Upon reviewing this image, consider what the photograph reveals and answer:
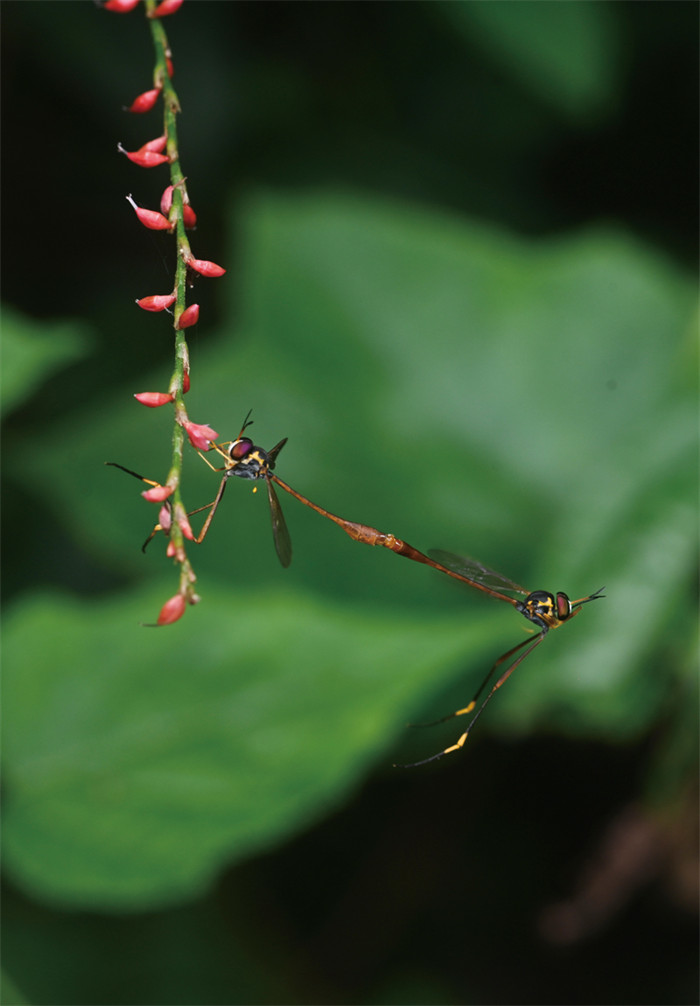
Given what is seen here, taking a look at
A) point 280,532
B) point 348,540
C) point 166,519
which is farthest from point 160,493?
point 348,540

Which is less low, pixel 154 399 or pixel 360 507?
pixel 360 507

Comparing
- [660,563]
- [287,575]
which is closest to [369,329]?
[287,575]

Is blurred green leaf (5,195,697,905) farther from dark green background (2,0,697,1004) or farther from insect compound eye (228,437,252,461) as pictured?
insect compound eye (228,437,252,461)

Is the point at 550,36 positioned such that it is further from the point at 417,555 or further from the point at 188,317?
the point at 188,317

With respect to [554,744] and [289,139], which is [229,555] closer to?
[554,744]

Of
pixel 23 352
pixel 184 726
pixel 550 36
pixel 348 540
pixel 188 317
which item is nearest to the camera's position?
pixel 188 317

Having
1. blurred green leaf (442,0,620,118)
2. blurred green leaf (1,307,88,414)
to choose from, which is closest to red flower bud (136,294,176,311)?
blurred green leaf (1,307,88,414)
